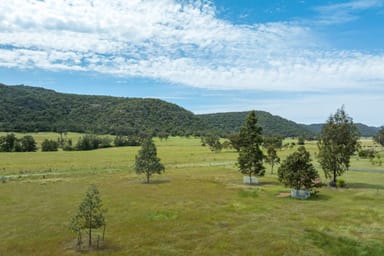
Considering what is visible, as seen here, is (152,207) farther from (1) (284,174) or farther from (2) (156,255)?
(1) (284,174)

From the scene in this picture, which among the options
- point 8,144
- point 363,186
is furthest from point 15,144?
point 363,186

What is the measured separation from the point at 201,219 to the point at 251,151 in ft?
79.5

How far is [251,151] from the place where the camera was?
1989 inches

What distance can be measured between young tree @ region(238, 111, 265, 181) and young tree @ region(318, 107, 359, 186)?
28.3 feet

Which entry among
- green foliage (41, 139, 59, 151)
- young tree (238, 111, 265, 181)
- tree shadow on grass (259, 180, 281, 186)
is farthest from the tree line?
tree shadow on grass (259, 180, 281, 186)

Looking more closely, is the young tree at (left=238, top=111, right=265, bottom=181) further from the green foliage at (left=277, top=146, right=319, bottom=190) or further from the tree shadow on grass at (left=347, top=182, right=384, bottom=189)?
the tree shadow on grass at (left=347, top=182, right=384, bottom=189)

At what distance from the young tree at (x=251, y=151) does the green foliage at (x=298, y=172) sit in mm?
9914

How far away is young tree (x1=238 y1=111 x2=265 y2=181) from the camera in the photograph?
50.1m

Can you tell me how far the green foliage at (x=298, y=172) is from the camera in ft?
125

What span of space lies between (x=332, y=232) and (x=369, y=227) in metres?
3.45

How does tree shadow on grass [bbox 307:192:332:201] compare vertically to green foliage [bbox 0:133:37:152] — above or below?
below

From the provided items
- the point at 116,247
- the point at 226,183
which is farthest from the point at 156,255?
the point at 226,183

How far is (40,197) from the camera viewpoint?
38.2m

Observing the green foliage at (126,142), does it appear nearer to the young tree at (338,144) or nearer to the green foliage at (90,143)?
the green foliage at (90,143)
